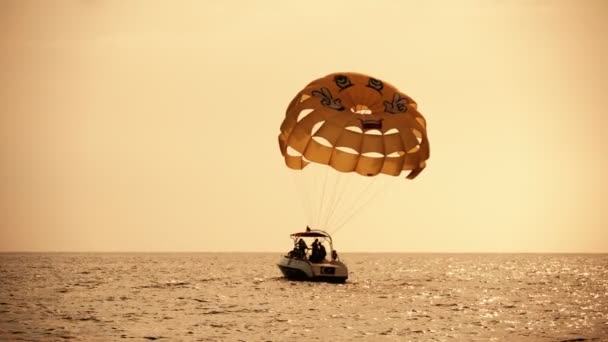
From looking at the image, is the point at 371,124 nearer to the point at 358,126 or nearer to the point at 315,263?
the point at 358,126

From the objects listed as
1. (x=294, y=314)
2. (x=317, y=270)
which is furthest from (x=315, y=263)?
(x=294, y=314)

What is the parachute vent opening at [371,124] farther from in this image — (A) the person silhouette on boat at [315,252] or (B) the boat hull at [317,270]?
(B) the boat hull at [317,270]

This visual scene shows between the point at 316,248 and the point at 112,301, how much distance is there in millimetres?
12673

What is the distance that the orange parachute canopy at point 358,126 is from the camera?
44.3m

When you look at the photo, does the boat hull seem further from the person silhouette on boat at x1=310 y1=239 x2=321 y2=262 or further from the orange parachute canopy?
the orange parachute canopy

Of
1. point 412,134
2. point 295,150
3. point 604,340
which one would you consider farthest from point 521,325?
point 295,150

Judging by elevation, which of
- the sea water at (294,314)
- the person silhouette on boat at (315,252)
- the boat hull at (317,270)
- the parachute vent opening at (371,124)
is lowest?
the sea water at (294,314)

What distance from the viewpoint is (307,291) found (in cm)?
5772

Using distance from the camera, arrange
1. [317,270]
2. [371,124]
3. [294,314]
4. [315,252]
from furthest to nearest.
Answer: [315,252] → [317,270] → [371,124] → [294,314]

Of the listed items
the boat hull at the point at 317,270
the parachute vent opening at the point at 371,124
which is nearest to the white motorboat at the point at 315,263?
the boat hull at the point at 317,270

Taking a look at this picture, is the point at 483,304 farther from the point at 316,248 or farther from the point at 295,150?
the point at 295,150

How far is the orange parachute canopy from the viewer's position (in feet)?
145

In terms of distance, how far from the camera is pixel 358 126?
145 feet

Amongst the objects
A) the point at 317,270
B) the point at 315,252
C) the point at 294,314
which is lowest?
the point at 294,314
